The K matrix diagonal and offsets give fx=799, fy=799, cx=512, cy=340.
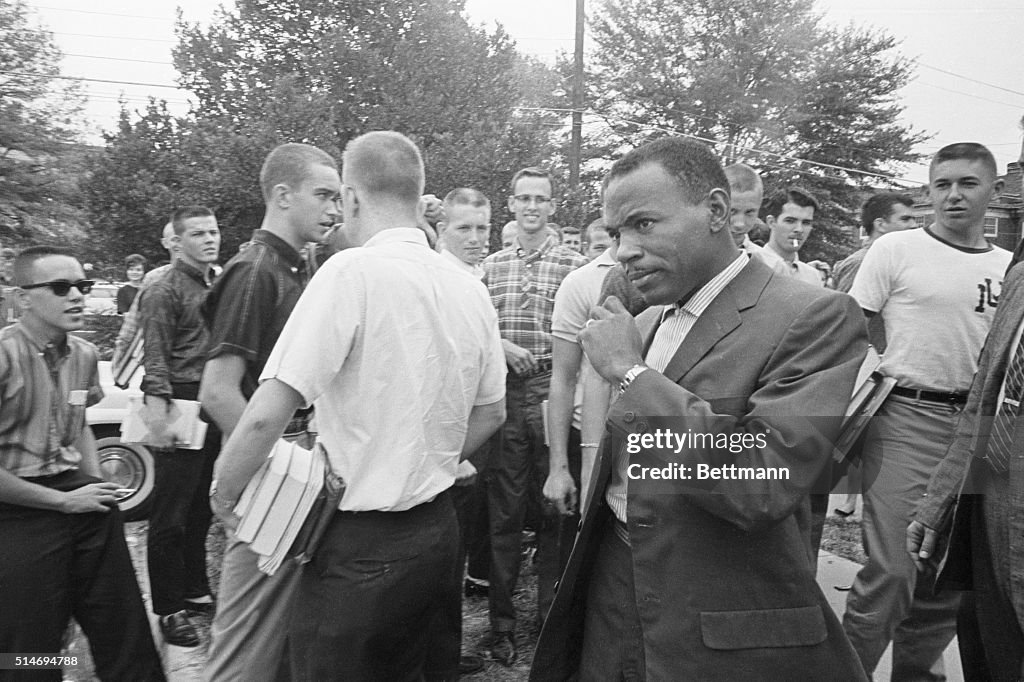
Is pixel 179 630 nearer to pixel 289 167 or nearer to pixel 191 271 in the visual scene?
pixel 191 271

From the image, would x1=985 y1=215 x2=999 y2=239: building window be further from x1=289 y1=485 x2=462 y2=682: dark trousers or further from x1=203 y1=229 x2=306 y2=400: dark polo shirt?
x1=203 y1=229 x2=306 y2=400: dark polo shirt

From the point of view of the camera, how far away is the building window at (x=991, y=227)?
3.27m

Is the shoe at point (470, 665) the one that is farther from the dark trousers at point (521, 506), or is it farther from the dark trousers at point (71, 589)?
the dark trousers at point (71, 589)

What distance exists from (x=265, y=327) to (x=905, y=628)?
2.68 metres

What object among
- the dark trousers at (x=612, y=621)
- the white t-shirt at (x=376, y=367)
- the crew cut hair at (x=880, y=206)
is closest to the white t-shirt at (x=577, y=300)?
the white t-shirt at (x=376, y=367)

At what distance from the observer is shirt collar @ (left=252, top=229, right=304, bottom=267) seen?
2.87m

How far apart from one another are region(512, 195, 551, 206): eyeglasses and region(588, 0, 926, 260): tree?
1069 mm

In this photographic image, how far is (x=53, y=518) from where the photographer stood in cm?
271

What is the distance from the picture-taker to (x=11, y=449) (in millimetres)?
2742

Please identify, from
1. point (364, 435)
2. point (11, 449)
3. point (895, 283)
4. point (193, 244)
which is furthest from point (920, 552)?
point (193, 244)

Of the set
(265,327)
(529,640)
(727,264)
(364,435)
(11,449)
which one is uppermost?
(727,264)

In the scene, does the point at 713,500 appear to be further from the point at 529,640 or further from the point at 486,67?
the point at 486,67

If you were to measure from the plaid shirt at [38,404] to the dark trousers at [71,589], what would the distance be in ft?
0.29

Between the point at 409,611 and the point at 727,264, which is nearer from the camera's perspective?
the point at 727,264
